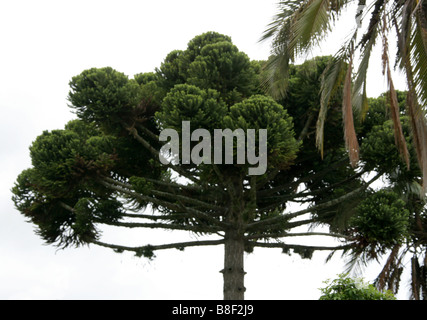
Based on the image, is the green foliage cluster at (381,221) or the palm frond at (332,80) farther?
the green foliage cluster at (381,221)

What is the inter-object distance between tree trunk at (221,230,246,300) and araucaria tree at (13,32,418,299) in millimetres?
23

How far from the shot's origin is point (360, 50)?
8.70 meters

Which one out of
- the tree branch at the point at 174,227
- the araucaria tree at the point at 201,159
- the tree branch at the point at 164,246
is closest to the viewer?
the araucaria tree at the point at 201,159

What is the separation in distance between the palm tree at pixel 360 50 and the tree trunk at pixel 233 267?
358cm

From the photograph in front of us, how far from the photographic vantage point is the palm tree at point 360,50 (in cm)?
724

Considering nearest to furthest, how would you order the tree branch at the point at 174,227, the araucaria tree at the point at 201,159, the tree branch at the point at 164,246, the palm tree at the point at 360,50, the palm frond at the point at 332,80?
the palm tree at the point at 360,50, the palm frond at the point at 332,80, the araucaria tree at the point at 201,159, the tree branch at the point at 164,246, the tree branch at the point at 174,227

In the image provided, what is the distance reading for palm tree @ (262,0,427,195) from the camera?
7.24m

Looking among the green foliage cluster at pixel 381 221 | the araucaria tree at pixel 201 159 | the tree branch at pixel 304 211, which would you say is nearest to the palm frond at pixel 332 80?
the araucaria tree at pixel 201 159

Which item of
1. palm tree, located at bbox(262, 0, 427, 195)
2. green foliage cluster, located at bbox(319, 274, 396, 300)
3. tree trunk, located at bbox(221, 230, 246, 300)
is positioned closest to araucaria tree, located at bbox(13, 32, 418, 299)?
tree trunk, located at bbox(221, 230, 246, 300)

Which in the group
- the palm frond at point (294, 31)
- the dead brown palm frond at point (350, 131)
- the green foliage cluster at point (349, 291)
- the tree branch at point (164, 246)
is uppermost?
the palm frond at point (294, 31)

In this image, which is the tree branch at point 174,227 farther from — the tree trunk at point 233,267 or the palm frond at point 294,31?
the palm frond at point 294,31

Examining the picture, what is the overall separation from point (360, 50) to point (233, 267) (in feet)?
18.2
